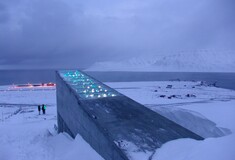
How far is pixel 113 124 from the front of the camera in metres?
10.4

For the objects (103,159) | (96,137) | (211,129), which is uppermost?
(96,137)

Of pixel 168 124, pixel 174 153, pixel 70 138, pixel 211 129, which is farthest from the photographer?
pixel 211 129

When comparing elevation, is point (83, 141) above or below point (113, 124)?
below

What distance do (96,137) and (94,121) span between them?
78 cm

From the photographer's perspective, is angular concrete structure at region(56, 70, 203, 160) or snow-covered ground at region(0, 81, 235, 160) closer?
snow-covered ground at region(0, 81, 235, 160)

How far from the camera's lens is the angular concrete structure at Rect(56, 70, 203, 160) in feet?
28.5

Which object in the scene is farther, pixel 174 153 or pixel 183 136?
pixel 183 136

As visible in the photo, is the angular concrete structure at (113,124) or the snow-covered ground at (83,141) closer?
the snow-covered ground at (83,141)

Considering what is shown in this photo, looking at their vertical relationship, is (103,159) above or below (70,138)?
above

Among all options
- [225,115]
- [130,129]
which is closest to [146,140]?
[130,129]

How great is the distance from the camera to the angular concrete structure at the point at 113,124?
869 centimetres

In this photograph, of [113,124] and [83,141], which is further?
[83,141]

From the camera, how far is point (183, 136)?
9844 millimetres

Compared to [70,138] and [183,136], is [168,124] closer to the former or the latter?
[183,136]
